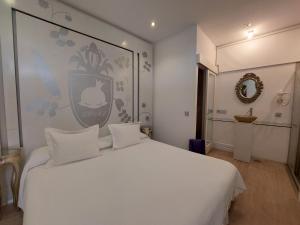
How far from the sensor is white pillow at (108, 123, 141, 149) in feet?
7.66

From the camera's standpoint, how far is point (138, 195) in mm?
1176

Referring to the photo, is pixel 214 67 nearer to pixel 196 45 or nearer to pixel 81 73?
pixel 196 45

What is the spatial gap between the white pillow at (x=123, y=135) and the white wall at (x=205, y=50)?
6.12 ft

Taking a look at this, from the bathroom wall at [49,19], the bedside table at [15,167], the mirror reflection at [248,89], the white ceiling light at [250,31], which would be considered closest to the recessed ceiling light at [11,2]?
the bathroom wall at [49,19]

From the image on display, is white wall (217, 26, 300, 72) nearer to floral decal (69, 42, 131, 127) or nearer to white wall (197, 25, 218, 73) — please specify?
white wall (197, 25, 218, 73)

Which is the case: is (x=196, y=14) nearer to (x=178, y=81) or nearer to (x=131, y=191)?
(x=178, y=81)

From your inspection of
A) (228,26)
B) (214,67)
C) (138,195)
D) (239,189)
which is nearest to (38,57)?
(138,195)

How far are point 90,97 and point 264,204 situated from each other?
117 inches

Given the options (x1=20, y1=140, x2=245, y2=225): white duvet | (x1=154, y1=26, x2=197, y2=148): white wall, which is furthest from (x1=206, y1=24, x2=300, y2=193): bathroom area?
(x1=20, y1=140, x2=245, y2=225): white duvet

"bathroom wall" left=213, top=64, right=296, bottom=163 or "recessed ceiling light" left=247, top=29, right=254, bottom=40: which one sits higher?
"recessed ceiling light" left=247, top=29, right=254, bottom=40

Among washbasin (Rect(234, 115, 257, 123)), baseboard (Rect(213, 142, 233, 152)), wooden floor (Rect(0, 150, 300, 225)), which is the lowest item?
wooden floor (Rect(0, 150, 300, 225))

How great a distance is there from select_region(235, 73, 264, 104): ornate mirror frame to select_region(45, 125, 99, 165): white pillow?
3.40 m

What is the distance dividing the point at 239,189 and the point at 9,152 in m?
2.83

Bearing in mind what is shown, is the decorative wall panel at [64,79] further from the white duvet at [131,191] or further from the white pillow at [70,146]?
the white duvet at [131,191]
